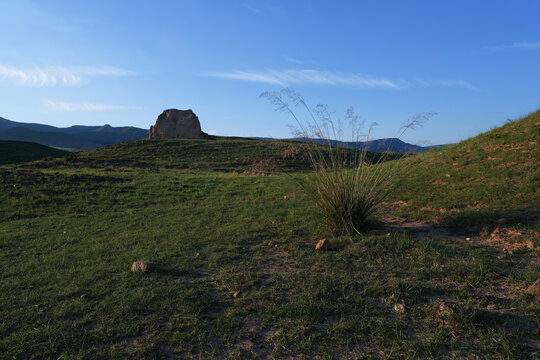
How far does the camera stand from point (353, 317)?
2977 mm

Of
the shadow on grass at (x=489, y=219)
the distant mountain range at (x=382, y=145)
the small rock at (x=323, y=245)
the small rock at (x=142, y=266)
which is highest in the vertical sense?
the distant mountain range at (x=382, y=145)

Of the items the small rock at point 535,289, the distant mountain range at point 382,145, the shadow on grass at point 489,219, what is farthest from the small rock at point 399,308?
the distant mountain range at point 382,145

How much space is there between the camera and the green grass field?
2.69m

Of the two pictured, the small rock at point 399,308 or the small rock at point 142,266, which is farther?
the small rock at point 142,266

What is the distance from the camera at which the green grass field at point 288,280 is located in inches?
106

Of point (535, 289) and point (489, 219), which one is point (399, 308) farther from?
point (489, 219)

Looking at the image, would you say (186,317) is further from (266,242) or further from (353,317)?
(266,242)

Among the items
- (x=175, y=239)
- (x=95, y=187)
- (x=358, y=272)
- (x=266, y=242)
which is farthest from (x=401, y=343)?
(x=95, y=187)

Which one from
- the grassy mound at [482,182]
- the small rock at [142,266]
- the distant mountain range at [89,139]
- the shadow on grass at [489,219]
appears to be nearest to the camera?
the small rock at [142,266]

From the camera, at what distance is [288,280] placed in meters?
3.88

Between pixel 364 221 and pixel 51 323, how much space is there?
4505mm

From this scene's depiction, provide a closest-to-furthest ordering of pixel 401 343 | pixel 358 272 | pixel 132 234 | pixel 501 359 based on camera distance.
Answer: pixel 501 359
pixel 401 343
pixel 358 272
pixel 132 234

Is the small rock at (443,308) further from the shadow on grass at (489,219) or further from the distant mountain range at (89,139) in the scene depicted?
the distant mountain range at (89,139)

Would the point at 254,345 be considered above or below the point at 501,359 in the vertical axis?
below
